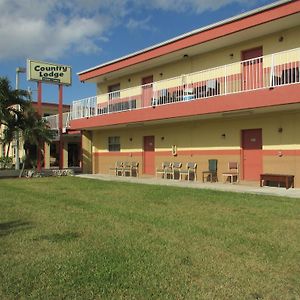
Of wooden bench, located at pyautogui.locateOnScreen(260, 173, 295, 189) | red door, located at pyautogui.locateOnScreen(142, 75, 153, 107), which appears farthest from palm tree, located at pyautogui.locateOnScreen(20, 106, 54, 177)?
wooden bench, located at pyautogui.locateOnScreen(260, 173, 295, 189)

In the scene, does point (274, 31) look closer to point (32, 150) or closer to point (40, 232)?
point (40, 232)

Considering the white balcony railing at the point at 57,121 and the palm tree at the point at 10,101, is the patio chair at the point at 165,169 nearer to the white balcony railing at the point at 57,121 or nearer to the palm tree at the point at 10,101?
the palm tree at the point at 10,101

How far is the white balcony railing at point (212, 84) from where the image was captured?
16.0m

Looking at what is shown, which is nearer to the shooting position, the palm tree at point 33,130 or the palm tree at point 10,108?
the palm tree at point 10,108

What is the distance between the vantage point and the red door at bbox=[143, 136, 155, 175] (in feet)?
81.7

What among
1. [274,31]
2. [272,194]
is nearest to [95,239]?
[272,194]

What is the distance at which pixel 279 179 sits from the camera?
55.9 feet

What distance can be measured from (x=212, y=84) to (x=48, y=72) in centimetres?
1324

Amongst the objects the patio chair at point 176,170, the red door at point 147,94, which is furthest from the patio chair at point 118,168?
Answer: the red door at point 147,94

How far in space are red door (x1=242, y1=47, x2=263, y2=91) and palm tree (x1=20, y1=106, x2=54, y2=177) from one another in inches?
468

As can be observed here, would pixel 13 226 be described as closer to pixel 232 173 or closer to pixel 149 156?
pixel 232 173

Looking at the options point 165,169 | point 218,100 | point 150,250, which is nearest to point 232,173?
point 218,100

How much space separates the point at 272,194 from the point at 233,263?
29.3ft

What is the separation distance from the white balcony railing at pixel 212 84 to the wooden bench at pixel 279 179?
3.41 meters
